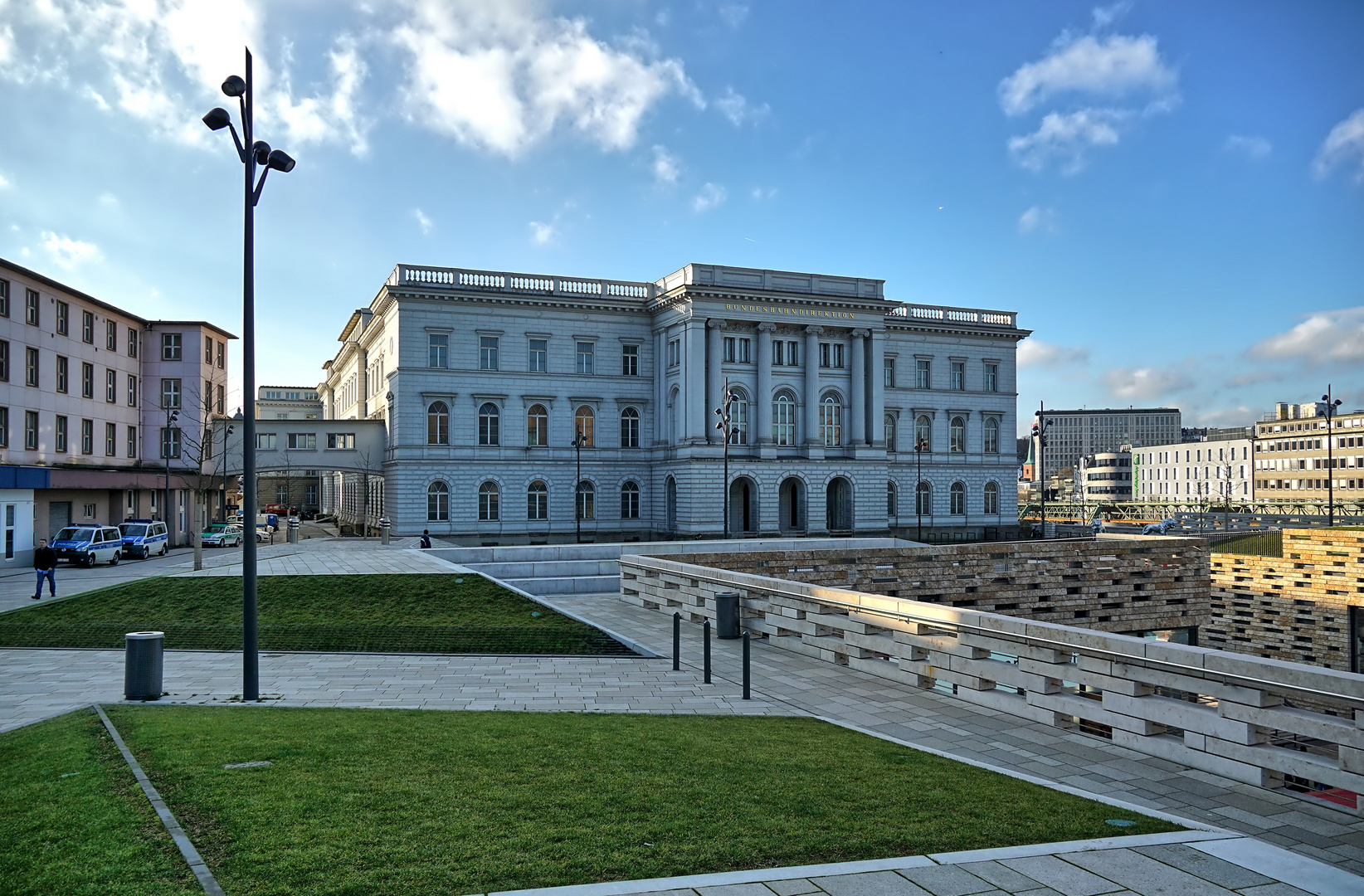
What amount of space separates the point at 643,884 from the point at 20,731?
905 centimetres

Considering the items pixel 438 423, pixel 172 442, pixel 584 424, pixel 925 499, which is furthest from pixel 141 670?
pixel 925 499

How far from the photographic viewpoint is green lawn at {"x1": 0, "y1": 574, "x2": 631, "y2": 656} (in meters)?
18.8

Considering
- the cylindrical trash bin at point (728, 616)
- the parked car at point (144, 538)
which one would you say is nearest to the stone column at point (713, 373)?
the parked car at point (144, 538)

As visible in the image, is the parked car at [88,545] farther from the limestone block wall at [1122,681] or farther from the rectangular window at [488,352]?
the limestone block wall at [1122,681]

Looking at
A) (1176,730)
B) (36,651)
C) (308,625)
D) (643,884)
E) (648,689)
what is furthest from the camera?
(308,625)

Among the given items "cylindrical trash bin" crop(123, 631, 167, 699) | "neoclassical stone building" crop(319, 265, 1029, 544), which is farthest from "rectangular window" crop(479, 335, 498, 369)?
"cylindrical trash bin" crop(123, 631, 167, 699)

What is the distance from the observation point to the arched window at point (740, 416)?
58375 millimetres

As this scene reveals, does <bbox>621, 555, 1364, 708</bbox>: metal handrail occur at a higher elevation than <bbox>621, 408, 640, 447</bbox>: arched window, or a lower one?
lower

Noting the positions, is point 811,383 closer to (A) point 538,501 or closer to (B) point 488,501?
(A) point 538,501

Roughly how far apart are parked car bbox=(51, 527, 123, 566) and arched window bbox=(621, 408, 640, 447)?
97.1 ft

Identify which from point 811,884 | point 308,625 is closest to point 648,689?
point 811,884

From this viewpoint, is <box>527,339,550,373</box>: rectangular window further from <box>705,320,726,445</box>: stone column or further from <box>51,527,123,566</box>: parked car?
<box>51,527,123,566</box>: parked car

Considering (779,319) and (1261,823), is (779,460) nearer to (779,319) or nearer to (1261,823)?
(779,319)

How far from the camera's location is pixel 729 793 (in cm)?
816
